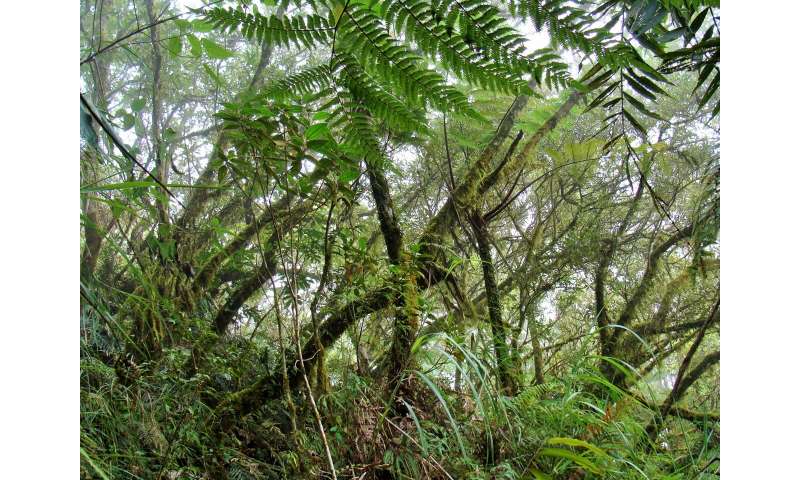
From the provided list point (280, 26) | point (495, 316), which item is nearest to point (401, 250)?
point (495, 316)

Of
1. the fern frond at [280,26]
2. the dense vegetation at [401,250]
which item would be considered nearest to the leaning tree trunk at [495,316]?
the dense vegetation at [401,250]

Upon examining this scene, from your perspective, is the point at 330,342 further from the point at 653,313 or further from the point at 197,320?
the point at 653,313

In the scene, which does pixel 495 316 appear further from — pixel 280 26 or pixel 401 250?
pixel 280 26

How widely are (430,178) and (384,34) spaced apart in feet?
4.67

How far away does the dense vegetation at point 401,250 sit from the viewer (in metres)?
0.56

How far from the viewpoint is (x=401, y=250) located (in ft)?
4.31

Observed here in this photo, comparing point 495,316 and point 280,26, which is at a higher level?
point 280,26

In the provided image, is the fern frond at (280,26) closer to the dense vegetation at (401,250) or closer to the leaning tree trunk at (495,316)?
the dense vegetation at (401,250)

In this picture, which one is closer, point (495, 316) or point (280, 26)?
point (280, 26)

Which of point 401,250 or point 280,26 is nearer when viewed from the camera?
point 280,26

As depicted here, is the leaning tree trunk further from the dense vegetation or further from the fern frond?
the fern frond

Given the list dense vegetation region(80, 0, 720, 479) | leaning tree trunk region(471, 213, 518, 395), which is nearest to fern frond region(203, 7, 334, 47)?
dense vegetation region(80, 0, 720, 479)
